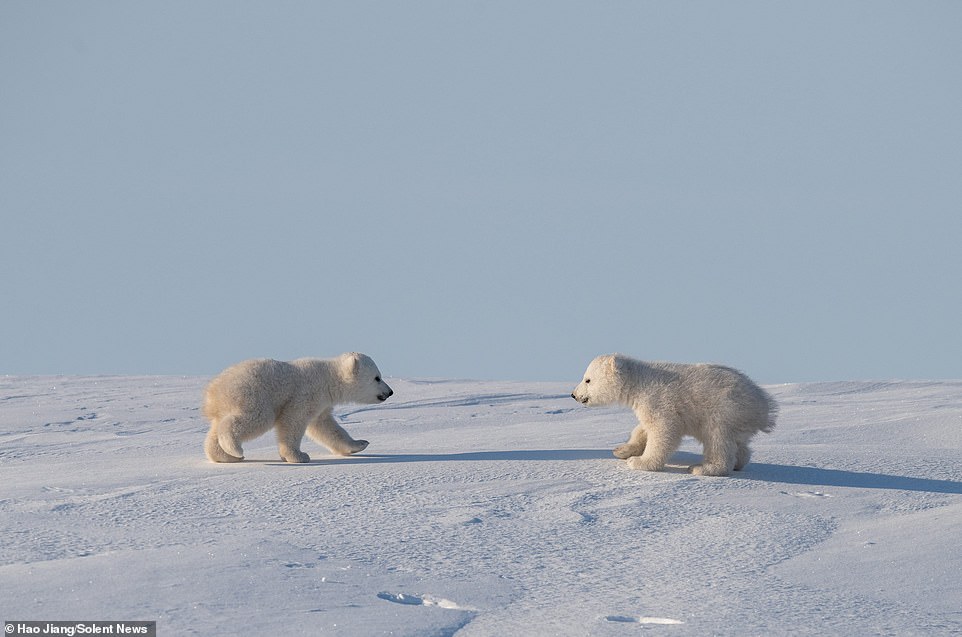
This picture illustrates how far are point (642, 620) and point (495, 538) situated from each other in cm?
142

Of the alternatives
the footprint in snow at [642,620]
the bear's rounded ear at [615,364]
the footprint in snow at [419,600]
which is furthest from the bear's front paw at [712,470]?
the footprint in snow at [419,600]

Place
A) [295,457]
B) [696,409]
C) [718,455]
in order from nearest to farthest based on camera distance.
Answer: [718,455], [696,409], [295,457]

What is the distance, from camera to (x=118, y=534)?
18.4 ft

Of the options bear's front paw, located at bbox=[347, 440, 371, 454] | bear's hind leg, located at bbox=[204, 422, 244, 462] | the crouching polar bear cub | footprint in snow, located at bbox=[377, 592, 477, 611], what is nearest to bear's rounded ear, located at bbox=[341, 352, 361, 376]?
bear's front paw, located at bbox=[347, 440, 371, 454]

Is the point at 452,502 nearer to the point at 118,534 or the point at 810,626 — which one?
the point at 118,534

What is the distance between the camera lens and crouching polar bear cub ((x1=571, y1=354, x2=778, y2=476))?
7332 mm

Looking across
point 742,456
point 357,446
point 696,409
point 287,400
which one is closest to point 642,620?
point 696,409

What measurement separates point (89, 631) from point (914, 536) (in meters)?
4.14

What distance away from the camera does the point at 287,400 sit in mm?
8000

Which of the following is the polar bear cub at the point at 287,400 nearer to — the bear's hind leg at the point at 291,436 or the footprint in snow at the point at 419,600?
the bear's hind leg at the point at 291,436

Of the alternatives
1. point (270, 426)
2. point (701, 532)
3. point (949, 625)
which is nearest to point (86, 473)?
point (270, 426)

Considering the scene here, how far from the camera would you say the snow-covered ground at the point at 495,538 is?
171 inches

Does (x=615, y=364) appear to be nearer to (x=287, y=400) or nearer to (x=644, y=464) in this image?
(x=644, y=464)
